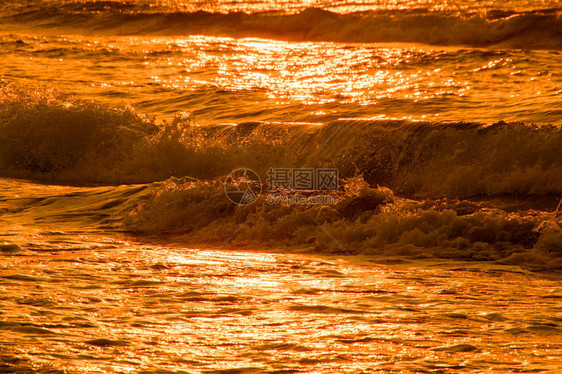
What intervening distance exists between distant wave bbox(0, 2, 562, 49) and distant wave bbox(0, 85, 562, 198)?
514 inches

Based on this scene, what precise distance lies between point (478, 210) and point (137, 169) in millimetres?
6938

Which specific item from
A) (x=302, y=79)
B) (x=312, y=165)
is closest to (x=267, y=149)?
(x=312, y=165)

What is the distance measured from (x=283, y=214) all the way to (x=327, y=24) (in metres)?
22.6

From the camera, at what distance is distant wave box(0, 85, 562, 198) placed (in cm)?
1088

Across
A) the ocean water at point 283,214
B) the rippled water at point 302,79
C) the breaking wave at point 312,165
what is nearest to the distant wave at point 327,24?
the ocean water at point 283,214

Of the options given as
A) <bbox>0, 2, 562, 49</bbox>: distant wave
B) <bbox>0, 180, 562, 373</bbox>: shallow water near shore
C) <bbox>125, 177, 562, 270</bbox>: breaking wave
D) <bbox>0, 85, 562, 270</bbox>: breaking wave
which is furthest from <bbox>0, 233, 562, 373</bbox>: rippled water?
<bbox>0, 2, 562, 49</bbox>: distant wave

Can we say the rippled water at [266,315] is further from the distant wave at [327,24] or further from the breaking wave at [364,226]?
the distant wave at [327,24]

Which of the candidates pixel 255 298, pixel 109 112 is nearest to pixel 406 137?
pixel 109 112

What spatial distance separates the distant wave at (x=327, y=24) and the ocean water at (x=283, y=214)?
171 centimetres

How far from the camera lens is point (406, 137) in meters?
12.1

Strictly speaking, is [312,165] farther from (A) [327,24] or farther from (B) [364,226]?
(A) [327,24]

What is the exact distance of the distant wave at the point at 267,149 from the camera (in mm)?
10875

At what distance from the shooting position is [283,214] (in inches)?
337

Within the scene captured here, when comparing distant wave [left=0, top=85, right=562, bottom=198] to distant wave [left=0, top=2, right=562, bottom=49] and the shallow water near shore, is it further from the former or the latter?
distant wave [left=0, top=2, right=562, bottom=49]
